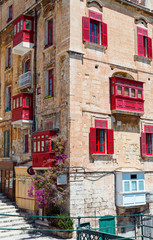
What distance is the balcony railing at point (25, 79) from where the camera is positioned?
73.7ft

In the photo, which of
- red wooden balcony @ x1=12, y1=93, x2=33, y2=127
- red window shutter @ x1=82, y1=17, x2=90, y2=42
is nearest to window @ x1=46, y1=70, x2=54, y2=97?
red wooden balcony @ x1=12, y1=93, x2=33, y2=127

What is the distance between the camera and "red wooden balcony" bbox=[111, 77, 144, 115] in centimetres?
2008

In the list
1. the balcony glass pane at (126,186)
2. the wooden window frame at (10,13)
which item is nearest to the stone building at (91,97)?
the balcony glass pane at (126,186)

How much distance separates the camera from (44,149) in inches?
741

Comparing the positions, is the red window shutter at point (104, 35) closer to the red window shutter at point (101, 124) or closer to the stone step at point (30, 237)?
the red window shutter at point (101, 124)

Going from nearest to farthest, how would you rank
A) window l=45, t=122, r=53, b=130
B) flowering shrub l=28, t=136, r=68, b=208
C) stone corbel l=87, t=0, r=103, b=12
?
flowering shrub l=28, t=136, r=68, b=208, window l=45, t=122, r=53, b=130, stone corbel l=87, t=0, r=103, b=12

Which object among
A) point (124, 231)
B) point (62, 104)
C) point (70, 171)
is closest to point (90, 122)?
point (62, 104)

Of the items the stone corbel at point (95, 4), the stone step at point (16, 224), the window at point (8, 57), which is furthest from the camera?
the window at point (8, 57)

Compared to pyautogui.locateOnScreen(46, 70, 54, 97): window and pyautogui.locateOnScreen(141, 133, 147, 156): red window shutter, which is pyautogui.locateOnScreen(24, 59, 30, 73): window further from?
pyautogui.locateOnScreen(141, 133, 147, 156): red window shutter

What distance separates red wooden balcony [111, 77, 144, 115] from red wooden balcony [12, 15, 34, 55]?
6.87 m

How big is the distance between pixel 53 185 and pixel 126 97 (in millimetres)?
7585

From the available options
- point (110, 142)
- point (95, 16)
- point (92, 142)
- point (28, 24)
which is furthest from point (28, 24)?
point (110, 142)

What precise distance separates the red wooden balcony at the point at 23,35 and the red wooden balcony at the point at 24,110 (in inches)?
141

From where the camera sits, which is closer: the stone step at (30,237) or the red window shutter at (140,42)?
the stone step at (30,237)
